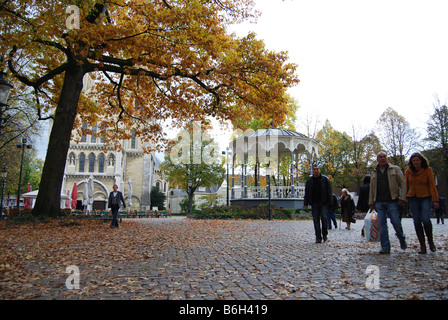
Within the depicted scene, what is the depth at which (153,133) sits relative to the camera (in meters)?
19.3

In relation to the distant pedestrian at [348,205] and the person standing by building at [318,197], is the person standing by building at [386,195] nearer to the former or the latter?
the person standing by building at [318,197]

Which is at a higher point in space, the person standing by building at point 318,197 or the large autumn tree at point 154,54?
the large autumn tree at point 154,54

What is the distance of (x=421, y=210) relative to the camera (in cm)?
616

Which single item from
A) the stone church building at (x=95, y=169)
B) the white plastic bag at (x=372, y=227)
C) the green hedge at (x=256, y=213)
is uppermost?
the stone church building at (x=95, y=169)

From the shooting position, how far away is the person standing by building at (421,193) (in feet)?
19.9

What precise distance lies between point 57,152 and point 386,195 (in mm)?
12296

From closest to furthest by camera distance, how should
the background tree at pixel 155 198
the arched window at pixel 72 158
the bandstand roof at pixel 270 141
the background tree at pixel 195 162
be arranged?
the bandstand roof at pixel 270 141
the background tree at pixel 195 162
the arched window at pixel 72 158
the background tree at pixel 155 198

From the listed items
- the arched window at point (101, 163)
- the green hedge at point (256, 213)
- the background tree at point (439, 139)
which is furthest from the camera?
the arched window at point (101, 163)

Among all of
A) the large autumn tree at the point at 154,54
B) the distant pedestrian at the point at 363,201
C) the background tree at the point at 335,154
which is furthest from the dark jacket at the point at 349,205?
the background tree at the point at 335,154

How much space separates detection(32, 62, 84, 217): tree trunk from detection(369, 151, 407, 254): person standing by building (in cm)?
1191

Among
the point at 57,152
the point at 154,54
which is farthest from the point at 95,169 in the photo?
the point at 154,54
